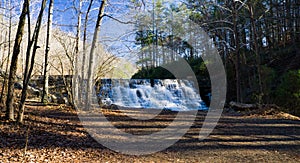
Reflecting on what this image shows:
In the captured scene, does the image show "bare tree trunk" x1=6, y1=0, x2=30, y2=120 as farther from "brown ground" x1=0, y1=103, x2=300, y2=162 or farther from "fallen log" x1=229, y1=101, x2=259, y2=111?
"fallen log" x1=229, y1=101, x2=259, y2=111

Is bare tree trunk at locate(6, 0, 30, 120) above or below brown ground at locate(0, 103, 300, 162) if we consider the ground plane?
above

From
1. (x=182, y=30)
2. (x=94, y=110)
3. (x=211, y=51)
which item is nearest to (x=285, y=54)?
(x=211, y=51)

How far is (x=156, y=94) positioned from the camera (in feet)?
47.3

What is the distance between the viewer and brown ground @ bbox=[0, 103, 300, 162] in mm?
3502

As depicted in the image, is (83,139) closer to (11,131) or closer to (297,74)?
(11,131)

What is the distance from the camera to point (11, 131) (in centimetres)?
455

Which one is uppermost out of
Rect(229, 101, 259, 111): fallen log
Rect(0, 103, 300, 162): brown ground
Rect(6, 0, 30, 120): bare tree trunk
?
Rect(6, 0, 30, 120): bare tree trunk

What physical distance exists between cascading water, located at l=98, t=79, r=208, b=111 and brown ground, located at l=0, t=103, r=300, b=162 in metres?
6.87

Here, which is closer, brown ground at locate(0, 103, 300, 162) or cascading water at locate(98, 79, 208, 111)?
brown ground at locate(0, 103, 300, 162)

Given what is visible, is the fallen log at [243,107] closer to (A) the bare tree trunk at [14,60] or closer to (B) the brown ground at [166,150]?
(B) the brown ground at [166,150]

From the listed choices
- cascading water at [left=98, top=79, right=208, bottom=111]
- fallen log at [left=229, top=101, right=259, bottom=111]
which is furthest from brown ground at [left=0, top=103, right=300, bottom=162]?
cascading water at [left=98, top=79, right=208, bottom=111]

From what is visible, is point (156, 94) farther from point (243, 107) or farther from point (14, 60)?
point (14, 60)

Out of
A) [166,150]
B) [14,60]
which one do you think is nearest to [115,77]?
[14,60]

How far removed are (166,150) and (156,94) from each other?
10.4m
